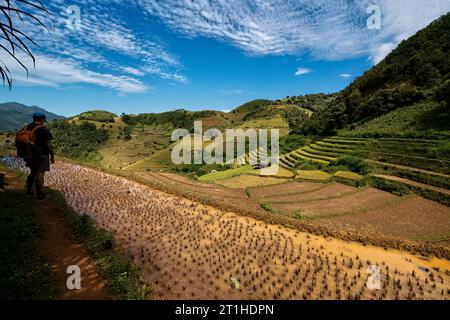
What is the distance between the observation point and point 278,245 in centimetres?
913

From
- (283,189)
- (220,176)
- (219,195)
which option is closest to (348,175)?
(283,189)

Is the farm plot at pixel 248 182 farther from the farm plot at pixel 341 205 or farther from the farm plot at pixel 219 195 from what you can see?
the farm plot at pixel 341 205

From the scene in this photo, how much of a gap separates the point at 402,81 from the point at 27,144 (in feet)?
208

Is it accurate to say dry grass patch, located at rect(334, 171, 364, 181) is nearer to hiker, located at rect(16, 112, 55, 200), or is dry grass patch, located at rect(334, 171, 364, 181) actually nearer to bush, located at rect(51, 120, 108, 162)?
hiker, located at rect(16, 112, 55, 200)

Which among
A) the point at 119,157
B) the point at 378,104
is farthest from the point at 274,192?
the point at 119,157

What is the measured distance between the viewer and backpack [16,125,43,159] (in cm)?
805

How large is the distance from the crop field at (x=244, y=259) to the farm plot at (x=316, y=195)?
29.1 ft

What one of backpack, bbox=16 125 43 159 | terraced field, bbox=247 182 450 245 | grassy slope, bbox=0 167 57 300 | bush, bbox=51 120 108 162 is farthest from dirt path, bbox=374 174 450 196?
bush, bbox=51 120 108 162

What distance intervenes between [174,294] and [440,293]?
6.85m

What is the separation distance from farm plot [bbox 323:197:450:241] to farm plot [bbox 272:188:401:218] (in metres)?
0.70

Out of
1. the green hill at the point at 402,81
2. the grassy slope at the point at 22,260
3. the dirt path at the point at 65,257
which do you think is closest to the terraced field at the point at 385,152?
the green hill at the point at 402,81

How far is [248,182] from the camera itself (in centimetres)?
2903
